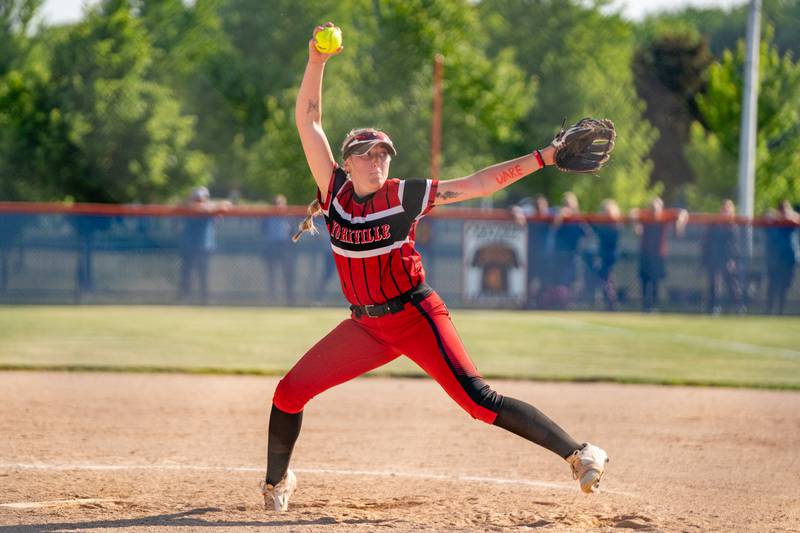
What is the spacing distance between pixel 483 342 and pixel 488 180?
29.4 ft

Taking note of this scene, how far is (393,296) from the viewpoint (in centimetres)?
523

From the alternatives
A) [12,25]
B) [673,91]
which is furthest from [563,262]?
[673,91]

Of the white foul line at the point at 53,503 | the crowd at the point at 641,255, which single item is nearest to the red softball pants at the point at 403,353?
the white foul line at the point at 53,503

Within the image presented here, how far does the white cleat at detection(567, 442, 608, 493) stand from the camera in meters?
5.22

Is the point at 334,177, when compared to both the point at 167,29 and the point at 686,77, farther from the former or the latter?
the point at 686,77

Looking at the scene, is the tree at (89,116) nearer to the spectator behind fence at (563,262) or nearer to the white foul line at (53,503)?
the spectator behind fence at (563,262)

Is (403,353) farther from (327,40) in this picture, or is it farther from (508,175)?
(327,40)

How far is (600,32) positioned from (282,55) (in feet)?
41.5

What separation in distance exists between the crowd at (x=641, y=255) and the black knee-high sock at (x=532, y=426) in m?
13.2

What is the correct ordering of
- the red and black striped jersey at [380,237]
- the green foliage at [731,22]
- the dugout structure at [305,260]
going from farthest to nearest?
the green foliage at [731,22]
the dugout structure at [305,260]
the red and black striped jersey at [380,237]

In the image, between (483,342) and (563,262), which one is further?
(563,262)

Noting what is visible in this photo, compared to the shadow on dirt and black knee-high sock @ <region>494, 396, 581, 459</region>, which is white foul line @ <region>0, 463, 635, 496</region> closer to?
black knee-high sock @ <region>494, 396, 581, 459</region>

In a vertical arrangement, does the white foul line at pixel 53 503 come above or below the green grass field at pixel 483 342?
below

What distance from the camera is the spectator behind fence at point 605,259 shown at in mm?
18438
